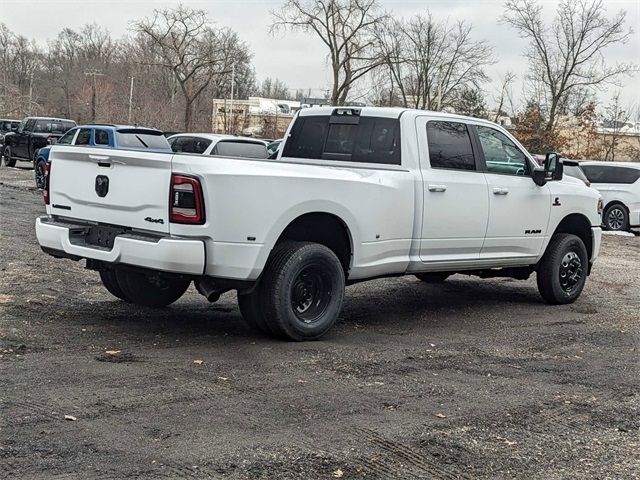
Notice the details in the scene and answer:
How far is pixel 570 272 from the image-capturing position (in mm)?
9844

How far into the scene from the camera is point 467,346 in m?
7.32

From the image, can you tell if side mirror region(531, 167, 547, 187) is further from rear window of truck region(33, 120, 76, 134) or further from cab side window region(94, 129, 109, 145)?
rear window of truck region(33, 120, 76, 134)

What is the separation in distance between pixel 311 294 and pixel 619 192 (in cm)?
1603

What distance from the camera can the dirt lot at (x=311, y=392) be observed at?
434cm

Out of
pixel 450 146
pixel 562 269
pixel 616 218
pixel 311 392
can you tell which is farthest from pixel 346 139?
pixel 616 218

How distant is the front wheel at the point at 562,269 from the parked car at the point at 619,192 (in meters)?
11.9

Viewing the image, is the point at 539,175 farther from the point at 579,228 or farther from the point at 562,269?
the point at 579,228

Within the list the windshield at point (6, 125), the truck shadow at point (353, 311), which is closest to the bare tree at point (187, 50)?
the windshield at point (6, 125)

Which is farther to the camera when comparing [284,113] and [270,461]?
[284,113]

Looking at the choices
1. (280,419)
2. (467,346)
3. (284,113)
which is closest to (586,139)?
(284,113)

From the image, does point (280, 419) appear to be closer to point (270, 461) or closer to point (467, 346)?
point (270, 461)

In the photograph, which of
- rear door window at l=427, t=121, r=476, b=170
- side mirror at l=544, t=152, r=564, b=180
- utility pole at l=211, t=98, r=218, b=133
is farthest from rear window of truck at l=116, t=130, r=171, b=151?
utility pole at l=211, t=98, r=218, b=133

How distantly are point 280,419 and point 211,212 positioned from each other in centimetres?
188

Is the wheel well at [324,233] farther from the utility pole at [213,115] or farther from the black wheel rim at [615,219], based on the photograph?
the utility pole at [213,115]
